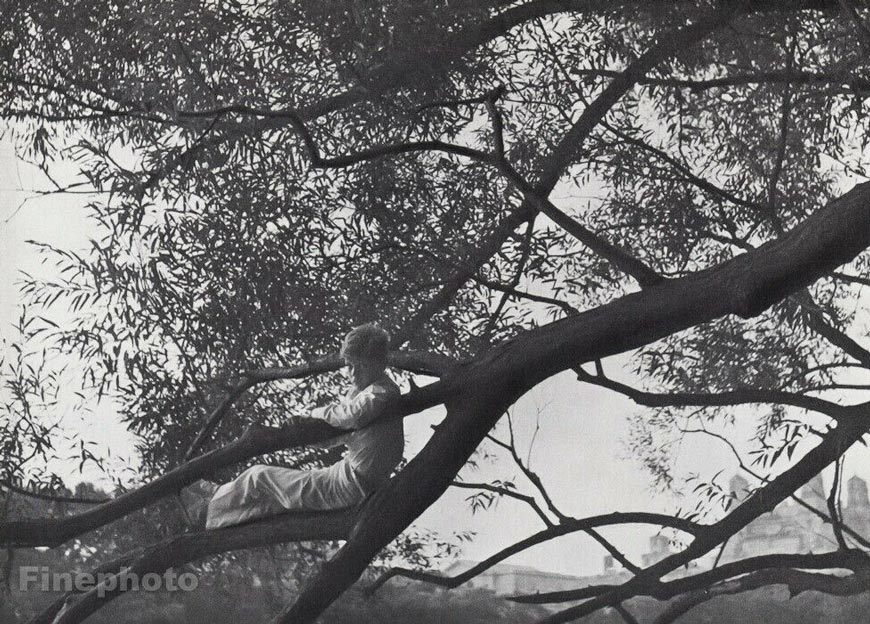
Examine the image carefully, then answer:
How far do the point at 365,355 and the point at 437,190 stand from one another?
101cm

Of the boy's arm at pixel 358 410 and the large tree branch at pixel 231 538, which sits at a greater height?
the boy's arm at pixel 358 410

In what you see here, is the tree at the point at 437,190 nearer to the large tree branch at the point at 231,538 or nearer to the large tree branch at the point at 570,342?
the large tree branch at the point at 231,538

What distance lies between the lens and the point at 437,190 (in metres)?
3.78

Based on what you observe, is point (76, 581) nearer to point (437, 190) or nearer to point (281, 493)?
point (281, 493)

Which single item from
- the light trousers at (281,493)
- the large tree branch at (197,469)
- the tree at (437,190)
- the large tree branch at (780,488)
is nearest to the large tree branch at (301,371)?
the tree at (437,190)

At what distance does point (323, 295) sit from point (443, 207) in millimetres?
478

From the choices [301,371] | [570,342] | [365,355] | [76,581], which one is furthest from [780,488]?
[76,581]

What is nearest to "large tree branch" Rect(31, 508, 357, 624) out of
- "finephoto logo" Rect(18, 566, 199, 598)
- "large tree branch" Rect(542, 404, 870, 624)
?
"finephoto logo" Rect(18, 566, 199, 598)

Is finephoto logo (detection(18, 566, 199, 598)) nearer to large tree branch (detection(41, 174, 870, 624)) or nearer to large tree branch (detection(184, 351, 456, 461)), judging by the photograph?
large tree branch (detection(184, 351, 456, 461))

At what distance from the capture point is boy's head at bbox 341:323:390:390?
2922 mm

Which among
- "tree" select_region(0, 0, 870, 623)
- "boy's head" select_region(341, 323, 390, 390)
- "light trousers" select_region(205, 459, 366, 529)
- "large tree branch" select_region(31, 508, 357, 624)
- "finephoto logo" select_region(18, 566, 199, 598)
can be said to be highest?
"tree" select_region(0, 0, 870, 623)

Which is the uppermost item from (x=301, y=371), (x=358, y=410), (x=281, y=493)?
(x=301, y=371)

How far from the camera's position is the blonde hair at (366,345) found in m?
2.92

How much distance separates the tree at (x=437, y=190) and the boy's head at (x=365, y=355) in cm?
29
